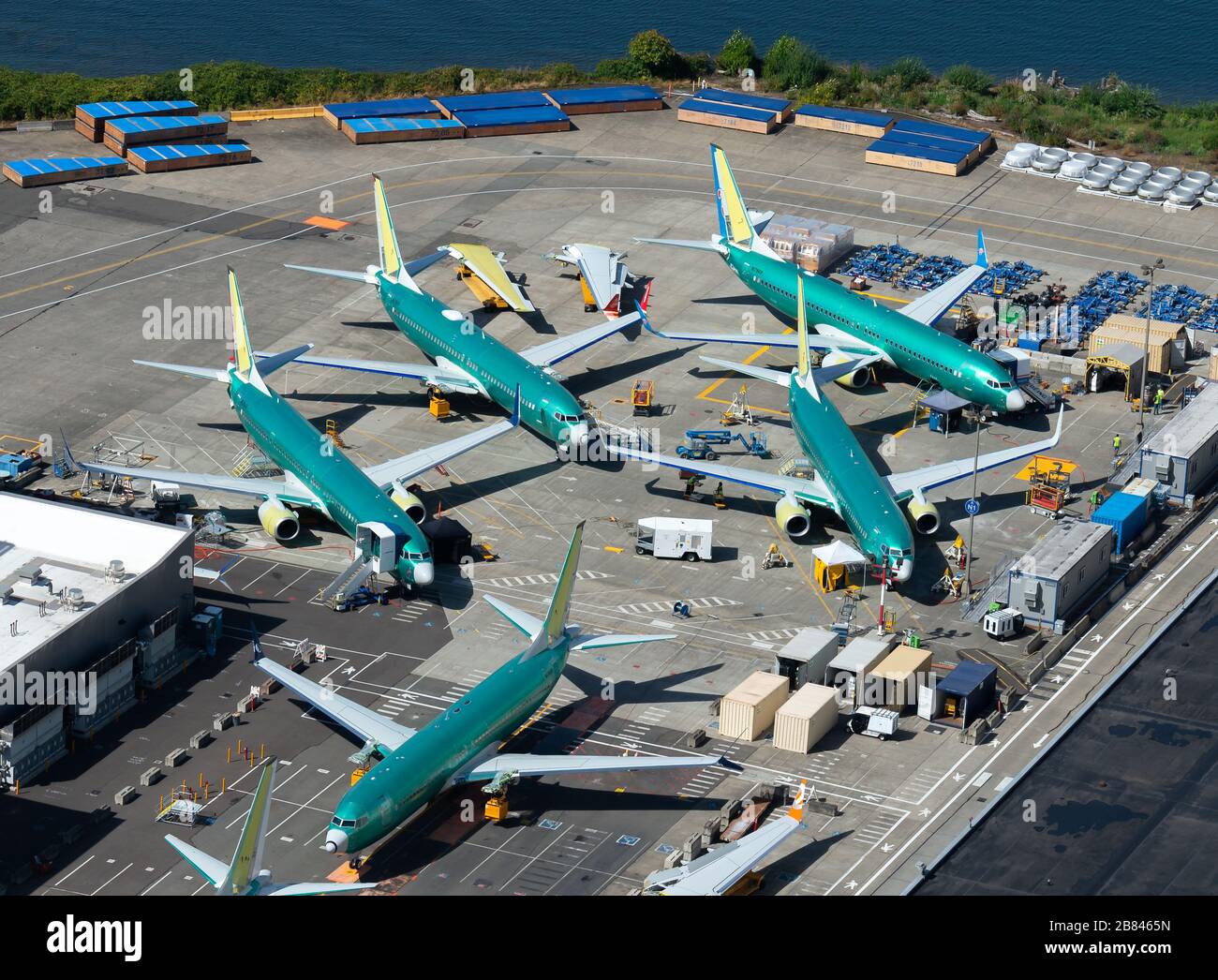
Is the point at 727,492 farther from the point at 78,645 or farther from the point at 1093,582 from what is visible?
the point at 78,645

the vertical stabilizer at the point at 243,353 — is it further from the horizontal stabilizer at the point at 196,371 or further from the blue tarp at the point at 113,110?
the blue tarp at the point at 113,110

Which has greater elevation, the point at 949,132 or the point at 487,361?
the point at 949,132

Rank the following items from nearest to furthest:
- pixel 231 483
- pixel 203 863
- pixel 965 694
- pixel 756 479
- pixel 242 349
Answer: pixel 203 863
pixel 965 694
pixel 231 483
pixel 756 479
pixel 242 349

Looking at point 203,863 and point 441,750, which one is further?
point 441,750

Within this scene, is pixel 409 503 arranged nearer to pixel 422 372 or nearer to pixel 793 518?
pixel 422 372

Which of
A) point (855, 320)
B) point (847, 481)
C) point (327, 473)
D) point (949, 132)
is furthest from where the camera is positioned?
point (949, 132)

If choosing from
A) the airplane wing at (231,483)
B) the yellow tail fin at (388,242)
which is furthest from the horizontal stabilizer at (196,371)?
the yellow tail fin at (388,242)

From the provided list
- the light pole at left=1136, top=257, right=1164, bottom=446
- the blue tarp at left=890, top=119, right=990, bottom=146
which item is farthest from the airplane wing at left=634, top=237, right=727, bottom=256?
the blue tarp at left=890, top=119, right=990, bottom=146

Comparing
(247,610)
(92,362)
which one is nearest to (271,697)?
(247,610)

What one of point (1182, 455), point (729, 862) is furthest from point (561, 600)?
point (1182, 455)
